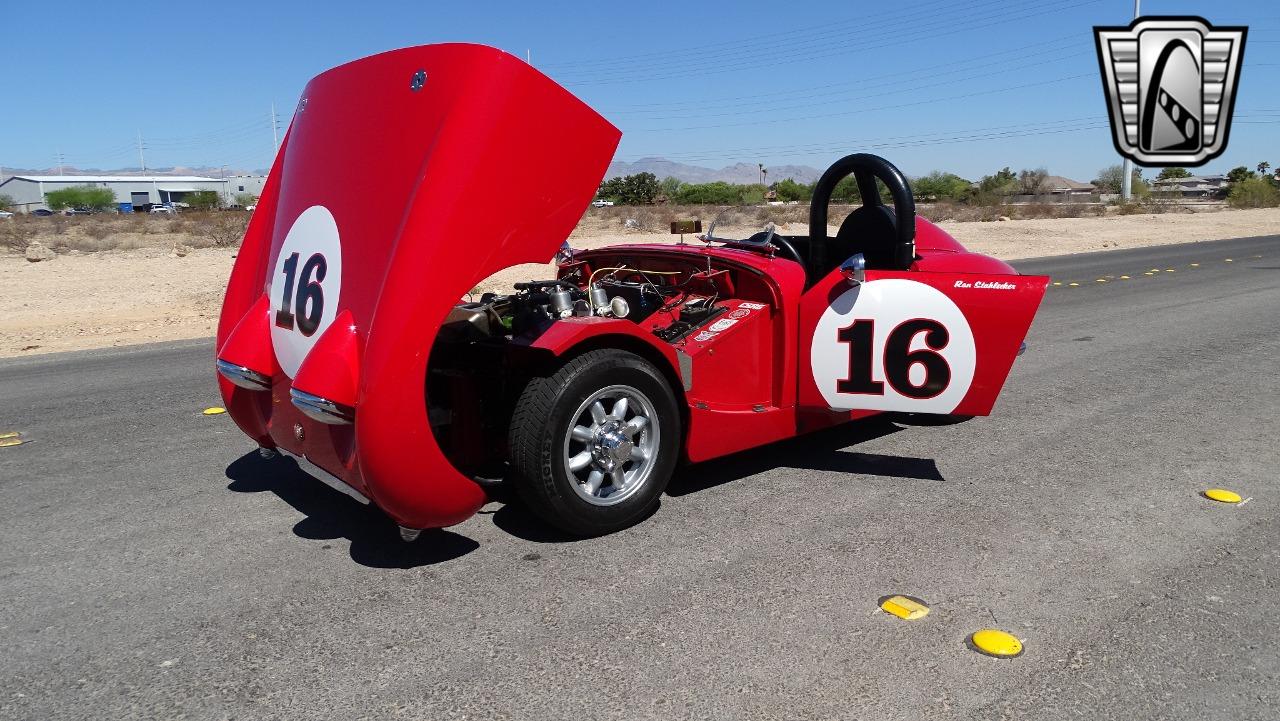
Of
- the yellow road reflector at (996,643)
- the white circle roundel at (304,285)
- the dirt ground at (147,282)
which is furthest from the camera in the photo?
the dirt ground at (147,282)

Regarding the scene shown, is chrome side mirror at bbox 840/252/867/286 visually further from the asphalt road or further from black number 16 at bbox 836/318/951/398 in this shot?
the asphalt road

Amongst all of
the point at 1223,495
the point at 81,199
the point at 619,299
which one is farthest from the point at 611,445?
the point at 81,199

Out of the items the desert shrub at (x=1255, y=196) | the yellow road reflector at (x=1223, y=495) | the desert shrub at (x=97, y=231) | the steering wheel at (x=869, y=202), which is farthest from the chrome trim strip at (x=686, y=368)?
the desert shrub at (x=1255, y=196)

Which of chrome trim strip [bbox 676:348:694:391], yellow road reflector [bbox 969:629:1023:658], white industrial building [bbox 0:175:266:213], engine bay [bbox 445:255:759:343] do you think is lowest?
yellow road reflector [bbox 969:629:1023:658]

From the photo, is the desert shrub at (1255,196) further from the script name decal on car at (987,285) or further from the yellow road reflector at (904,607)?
the yellow road reflector at (904,607)

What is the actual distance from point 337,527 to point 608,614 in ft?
5.02

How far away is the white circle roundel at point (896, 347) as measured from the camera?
462cm

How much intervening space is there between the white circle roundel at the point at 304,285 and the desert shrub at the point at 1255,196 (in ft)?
203

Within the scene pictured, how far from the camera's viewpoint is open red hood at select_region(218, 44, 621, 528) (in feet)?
11.0

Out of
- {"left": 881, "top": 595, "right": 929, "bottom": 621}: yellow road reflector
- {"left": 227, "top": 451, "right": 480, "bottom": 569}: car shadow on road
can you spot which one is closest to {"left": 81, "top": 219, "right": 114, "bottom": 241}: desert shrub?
{"left": 227, "top": 451, "right": 480, "bottom": 569}: car shadow on road

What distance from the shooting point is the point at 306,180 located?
13.5 ft

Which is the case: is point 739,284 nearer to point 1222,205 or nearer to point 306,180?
point 306,180

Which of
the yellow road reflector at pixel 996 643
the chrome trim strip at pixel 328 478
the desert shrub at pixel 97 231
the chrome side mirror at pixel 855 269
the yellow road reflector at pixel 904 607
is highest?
the desert shrub at pixel 97 231

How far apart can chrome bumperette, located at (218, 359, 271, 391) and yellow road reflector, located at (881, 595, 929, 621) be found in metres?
2.71
